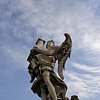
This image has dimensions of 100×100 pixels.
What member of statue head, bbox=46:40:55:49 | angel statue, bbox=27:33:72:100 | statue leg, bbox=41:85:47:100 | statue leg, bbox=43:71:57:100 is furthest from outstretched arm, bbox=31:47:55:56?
statue leg, bbox=41:85:47:100

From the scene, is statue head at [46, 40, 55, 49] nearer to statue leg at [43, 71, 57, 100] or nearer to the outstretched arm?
the outstretched arm

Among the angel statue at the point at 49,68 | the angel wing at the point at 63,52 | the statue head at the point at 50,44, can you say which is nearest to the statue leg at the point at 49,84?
the angel statue at the point at 49,68

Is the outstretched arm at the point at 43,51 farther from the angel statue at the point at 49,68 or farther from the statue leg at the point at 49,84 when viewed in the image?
the statue leg at the point at 49,84

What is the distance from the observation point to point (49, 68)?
10.3 m

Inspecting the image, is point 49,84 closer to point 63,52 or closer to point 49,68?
point 49,68

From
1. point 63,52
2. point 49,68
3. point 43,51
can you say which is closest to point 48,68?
point 49,68

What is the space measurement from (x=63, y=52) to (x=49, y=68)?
0.91 m

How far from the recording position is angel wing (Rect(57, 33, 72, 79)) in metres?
10.7

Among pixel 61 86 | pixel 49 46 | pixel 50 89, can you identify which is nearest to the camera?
pixel 50 89

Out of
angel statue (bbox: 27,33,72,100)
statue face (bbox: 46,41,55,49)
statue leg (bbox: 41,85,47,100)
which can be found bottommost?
statue leg (bbox: 41,85,47,100)

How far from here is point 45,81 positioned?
996cm

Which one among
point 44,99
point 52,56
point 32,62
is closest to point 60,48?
point 52,56

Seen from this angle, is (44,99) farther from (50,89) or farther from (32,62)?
(32,62)

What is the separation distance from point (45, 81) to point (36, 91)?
727mm
